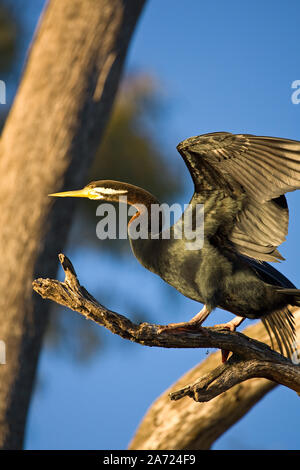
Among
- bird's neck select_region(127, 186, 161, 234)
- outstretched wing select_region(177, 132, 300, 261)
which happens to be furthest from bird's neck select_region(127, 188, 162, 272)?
outstretched wing select_region(177, 132, 300, 261)

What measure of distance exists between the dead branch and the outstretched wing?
44 cm

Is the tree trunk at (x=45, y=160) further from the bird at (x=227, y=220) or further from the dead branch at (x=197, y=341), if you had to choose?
the bird at (x=227, y=220)

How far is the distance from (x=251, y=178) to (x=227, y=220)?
21 centimetres

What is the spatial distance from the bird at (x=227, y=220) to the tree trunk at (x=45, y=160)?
8.23 ft

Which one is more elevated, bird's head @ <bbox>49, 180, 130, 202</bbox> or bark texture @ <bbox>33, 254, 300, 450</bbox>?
bird's head @ <bbox>49, 180, 130, 202</bbox>

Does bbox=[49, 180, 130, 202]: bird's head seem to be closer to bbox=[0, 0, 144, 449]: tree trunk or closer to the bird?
the bird

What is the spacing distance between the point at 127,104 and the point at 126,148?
669 millimetres

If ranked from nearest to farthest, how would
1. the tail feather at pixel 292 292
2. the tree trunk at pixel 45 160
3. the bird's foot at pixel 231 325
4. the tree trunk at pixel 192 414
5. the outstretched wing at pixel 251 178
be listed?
the outstretched wing at pixel 251 178, the tail feather at pixel 292 292, the bird's foot at pixel 231 325, the tree trunk at pixel 192 414, the tree trunk at pixel 45 160

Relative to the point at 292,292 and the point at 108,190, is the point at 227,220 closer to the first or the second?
the point at 292,292

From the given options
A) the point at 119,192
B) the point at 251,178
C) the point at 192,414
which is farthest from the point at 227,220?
the point at 192,414

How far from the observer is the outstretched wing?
102 inches

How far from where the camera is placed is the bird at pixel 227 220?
2609 millimetres

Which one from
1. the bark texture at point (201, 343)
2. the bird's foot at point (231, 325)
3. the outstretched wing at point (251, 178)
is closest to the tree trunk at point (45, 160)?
the bark texture at point (201, 343)

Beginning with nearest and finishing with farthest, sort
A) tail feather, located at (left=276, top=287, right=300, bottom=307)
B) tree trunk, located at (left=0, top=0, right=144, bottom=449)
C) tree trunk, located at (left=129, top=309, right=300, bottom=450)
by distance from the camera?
tail feather, located at (left=276, top=287, right=300, bottom=307) < tree trunk, located at (left=129, top=309, right=300, bottom=450) < tree trunk, located at (left=0, top=0, right=144, bottom=449)
